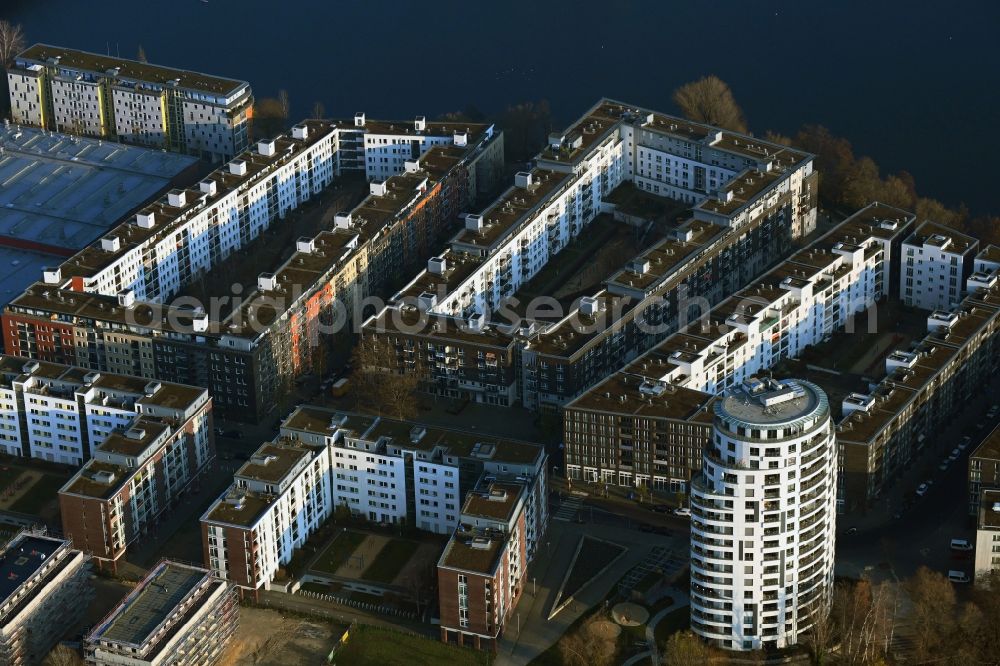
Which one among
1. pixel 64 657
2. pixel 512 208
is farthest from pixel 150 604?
pixel 512 208

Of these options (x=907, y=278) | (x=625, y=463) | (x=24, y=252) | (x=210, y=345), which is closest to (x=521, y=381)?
(x=625, y=463)

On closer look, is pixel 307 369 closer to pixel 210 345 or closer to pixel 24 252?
pixel 210 345

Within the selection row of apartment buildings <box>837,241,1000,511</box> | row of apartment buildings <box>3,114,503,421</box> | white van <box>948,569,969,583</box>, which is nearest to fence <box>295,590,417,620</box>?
row of apartment buildings <box>3,114,503,421</box>

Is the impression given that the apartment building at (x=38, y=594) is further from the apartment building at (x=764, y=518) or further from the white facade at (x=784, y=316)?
the white facade at (x=784, y=316)

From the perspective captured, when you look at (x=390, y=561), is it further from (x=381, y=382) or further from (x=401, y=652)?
(x=381, y=382)

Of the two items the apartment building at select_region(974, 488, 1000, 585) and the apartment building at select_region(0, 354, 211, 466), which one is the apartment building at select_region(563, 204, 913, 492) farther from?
the apartment building at select_region(0, 354, 211, 466)

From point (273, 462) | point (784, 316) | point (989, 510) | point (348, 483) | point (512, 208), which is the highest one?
point (512, 208)

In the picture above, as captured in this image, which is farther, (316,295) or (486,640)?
(316,295)
